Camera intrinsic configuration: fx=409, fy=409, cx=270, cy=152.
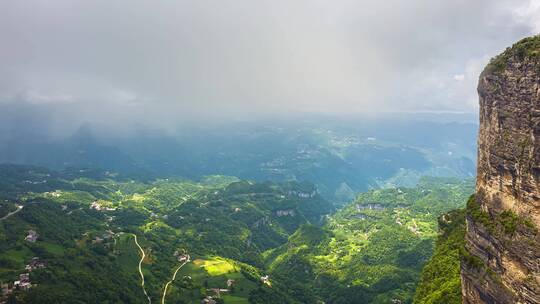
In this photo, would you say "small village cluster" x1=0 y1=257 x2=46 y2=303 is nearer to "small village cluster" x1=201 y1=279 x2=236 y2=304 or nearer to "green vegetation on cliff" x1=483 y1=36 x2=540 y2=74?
"small village cluster" x1=201 y1=279 x2=236 y2=304

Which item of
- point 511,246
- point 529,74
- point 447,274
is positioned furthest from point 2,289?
point 529,74

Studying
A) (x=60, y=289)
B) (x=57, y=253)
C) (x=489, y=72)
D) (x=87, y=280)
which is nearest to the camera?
(x=489, y=72)

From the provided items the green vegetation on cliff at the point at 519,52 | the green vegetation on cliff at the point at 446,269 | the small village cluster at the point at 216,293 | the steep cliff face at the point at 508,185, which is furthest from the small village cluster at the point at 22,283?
the green vegetation on cliff at the point at 519,52

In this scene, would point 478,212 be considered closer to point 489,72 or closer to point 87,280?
point 489,72

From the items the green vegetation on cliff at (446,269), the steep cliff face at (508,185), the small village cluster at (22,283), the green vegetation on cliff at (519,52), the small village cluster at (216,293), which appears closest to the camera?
the steep cliff face at (508,185)

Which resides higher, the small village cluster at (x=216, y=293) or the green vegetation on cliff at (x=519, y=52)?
the green vegetation on cliff at (x=519, y=52)

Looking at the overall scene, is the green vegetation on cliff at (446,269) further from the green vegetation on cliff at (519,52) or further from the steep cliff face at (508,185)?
the green vegetation on cliff at (519,52)

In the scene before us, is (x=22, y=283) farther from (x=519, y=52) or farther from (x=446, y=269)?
(x=519, y=52)

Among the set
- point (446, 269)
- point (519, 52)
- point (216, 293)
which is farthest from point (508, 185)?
point (216, 293)
